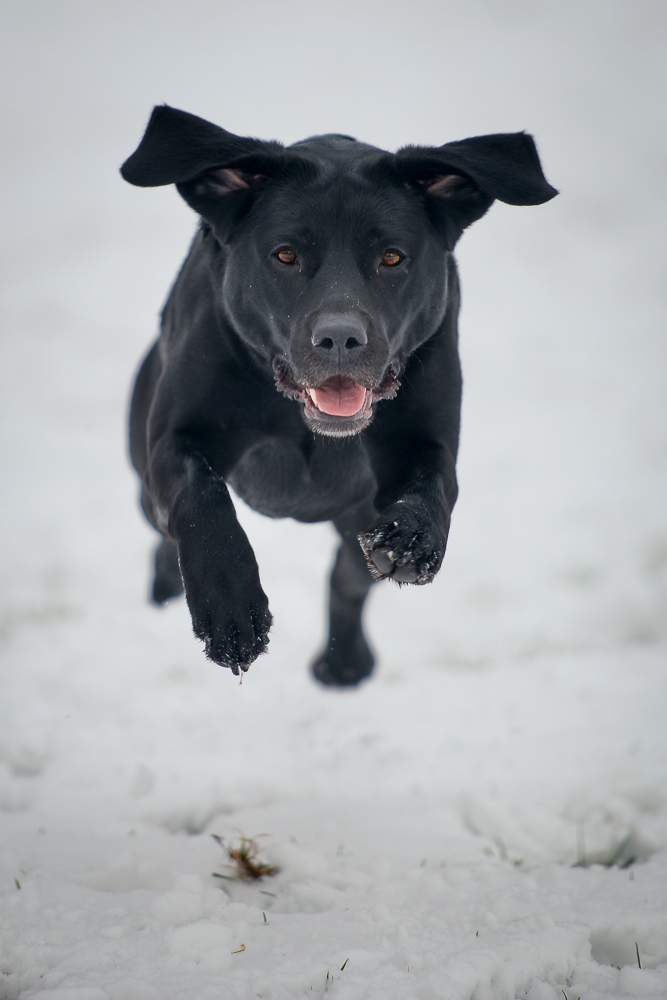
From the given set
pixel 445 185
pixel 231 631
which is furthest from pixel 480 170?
pixel 231 631

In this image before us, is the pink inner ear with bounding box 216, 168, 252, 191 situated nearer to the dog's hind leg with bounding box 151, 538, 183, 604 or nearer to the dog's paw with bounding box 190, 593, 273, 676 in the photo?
the dog's paw with bounding box 190, 593, 273, 676

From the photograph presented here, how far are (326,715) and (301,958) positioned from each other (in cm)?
169

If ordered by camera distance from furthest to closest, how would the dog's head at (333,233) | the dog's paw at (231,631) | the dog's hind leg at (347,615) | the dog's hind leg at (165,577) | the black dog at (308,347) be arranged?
the dog's hind leg at (165,577) < the dog's hind leg at (347,615) < the dog's head at (333,233) < the black dog at (308,347) < the dog's paw at (231,631)

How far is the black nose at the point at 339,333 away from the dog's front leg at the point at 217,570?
1.62 ft

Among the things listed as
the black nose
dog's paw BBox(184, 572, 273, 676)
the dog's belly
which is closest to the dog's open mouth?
the black nose

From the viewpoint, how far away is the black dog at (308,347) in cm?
229

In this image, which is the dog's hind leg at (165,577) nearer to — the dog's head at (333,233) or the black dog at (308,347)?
the black dog at (308,347)

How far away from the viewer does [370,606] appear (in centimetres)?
476

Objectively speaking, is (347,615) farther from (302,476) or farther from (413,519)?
(413,519)

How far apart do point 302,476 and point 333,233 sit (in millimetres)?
784

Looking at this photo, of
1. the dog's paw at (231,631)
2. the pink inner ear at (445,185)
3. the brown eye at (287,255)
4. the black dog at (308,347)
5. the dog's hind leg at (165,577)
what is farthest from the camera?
the dog's hind leg at (165,577)

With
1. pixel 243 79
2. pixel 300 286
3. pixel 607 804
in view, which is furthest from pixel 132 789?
pixel 243 79

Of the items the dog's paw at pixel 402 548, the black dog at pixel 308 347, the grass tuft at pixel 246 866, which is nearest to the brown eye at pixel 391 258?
the black dog at pixel 308 347

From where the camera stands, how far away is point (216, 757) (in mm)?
3518
